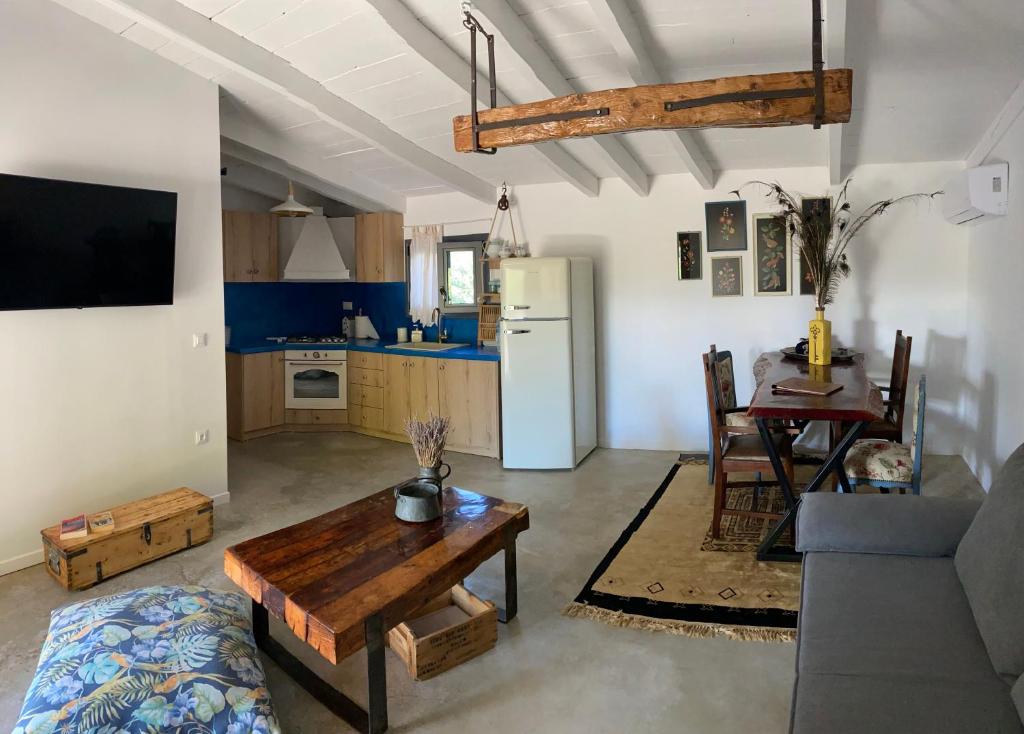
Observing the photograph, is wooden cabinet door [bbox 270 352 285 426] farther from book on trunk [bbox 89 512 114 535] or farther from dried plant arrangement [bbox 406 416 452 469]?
dried plant arrangement [bbox 406 416 452 469]

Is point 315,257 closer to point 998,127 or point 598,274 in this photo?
point 598,274

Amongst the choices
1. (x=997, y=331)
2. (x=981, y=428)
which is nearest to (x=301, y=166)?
(x=997, y=331)

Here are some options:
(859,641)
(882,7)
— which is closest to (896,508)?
(859,641)

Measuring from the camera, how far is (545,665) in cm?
245

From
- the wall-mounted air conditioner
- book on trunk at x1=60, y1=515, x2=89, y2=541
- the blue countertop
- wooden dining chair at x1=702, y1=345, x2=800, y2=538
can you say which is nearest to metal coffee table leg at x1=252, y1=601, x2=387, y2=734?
book on trunk at x1=60, y1=515, x2=89, y2=541

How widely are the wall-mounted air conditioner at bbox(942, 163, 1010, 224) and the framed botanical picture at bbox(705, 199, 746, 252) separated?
1.34 metres

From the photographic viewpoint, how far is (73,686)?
74.7 inches

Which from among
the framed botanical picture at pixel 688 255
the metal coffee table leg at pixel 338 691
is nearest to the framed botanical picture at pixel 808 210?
the framed botanical picture at pixel 688 255

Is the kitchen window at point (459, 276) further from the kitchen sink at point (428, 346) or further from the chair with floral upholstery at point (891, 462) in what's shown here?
the chair with floral upholstery at point (891, 462)

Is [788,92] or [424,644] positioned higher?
[788,92]

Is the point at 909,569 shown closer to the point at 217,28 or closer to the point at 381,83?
the point at 381,83

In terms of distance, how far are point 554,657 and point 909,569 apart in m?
1.24

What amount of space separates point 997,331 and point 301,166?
188 inches

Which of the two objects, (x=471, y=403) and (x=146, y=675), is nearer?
(x=146, y=675)
